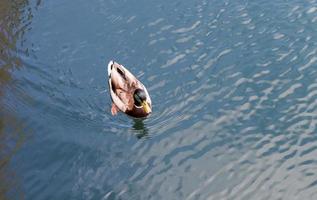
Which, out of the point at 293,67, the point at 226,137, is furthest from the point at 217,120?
the point at 293,67

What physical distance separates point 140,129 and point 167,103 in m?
1.72

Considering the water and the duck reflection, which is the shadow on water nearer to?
the water

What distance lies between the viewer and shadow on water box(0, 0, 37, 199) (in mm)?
21281

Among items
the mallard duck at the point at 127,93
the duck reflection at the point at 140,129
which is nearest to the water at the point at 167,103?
the duck reflection at the point at 140,129

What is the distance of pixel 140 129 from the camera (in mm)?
22625

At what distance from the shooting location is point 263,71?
79.2ft

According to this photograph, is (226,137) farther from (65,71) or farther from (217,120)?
(65,71)

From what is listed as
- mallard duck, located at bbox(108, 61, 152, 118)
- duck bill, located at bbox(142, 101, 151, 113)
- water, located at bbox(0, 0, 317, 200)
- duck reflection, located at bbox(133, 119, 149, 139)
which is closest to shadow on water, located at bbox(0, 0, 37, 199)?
water, located at bbox(0, 0, 317, 200)

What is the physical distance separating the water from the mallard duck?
0.44 meters

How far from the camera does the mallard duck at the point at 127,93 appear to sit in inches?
899

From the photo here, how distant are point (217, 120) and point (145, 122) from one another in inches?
118

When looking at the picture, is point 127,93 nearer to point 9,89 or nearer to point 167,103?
point 167,103

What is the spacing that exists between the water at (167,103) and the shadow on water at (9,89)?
67mm

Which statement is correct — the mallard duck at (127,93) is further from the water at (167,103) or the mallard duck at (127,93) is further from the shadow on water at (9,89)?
the shadow on water at (9,89)
